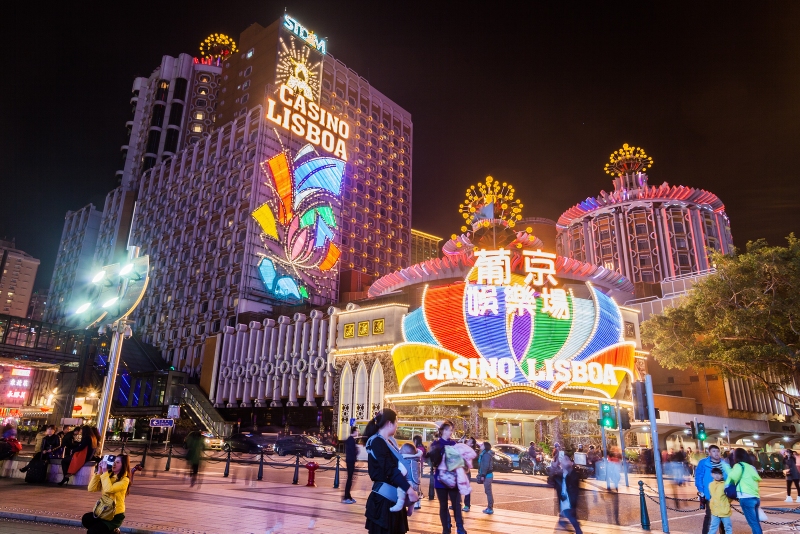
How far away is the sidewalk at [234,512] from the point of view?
953 centimetres

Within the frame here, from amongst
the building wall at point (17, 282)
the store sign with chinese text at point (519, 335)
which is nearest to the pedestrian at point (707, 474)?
the store sign with chinese text at point (519, 335)

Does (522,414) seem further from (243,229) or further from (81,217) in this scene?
(81,217)

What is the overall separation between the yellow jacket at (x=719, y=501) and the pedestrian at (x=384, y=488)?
6.28 meters

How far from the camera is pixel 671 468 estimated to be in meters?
25.0

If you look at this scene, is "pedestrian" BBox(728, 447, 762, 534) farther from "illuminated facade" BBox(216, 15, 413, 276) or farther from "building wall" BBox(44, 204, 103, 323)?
"building wall" BBox(44, 204, 103, 323)

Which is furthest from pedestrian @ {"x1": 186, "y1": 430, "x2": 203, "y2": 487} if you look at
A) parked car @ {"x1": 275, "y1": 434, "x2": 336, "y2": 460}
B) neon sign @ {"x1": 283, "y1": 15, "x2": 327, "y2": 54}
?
neon sign @ {"x1": 283, "y1": 15, "x2": 327, "y2": 54}

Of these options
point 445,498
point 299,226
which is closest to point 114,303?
point 445,498

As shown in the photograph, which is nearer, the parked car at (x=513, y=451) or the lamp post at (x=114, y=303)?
the lamp post at (x=114, y=303)

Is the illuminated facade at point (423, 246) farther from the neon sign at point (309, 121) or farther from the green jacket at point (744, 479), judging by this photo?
the green jacket at point (744, 479)

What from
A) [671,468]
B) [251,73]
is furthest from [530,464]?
[251,73]

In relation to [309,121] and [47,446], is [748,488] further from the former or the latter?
[309,121]

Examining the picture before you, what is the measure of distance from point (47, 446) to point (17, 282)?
18040 cm

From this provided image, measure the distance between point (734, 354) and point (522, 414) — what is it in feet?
47.5

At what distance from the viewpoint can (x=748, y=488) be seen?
9.23 meters
